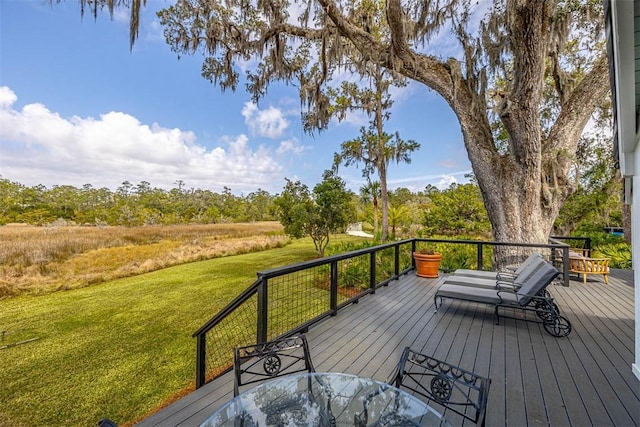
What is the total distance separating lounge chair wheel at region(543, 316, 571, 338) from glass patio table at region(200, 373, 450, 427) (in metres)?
2.72

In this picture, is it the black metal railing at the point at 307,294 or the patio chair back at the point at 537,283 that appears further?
the patio chair back at the point at 537,283

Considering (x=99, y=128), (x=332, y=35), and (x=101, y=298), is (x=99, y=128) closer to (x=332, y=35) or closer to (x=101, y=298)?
(x=101, y=298)

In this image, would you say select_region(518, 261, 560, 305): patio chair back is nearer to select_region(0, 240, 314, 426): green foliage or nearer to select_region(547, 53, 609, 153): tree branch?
select_region(547, 53, 609, 153): tree branch

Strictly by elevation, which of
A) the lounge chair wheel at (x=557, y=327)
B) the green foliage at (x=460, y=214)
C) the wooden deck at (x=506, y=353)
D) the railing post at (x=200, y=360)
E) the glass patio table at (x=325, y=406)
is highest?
the green foliage at (x=460, y=214)

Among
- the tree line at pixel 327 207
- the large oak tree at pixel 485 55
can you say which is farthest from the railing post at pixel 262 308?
the tree line at pixel 327 207

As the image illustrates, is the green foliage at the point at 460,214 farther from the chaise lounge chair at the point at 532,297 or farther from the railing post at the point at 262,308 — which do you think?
the railing post at the point at 262,308

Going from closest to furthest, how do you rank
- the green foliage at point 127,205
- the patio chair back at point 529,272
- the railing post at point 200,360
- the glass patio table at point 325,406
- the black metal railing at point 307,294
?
1. the glass patio table at point 325,406
2. the black metal railing at point 307,294
3. the railing post at point 200,360
4. the patio chair back at point 529,272
5. the green foliage at point 127,205

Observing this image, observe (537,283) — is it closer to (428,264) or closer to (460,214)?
(428,264)

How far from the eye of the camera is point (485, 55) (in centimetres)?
604

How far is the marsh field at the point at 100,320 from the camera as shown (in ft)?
12.9

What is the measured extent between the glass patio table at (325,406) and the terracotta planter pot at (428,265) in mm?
4650

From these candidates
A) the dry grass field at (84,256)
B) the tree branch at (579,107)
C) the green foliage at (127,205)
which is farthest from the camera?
the green foliage at (127,205)

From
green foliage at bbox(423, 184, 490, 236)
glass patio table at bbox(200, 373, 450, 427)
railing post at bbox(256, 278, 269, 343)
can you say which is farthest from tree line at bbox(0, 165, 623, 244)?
glass patio table at bbox(200, 373, 450, 427)

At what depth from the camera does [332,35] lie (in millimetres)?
6691
